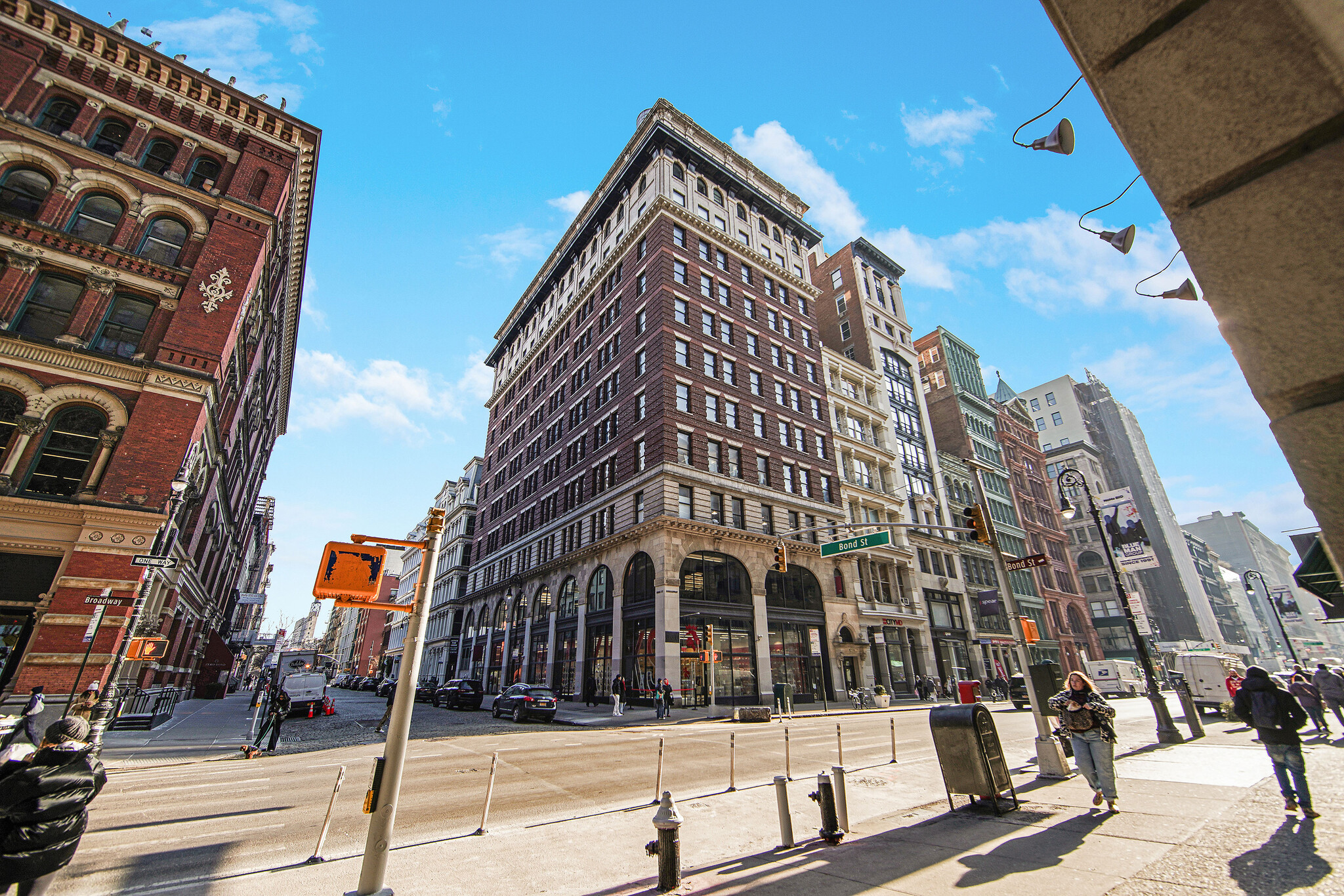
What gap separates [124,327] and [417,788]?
22221 mm

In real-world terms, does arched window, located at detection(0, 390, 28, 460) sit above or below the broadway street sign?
above

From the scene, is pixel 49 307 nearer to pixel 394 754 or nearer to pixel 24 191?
pixel 24 191

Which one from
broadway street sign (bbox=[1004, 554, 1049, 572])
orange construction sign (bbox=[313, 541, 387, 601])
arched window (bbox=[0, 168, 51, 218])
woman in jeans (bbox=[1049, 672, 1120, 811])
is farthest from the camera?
arched window (bbox=[0, 168, 51, 218])

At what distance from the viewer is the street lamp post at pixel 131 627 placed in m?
14.6

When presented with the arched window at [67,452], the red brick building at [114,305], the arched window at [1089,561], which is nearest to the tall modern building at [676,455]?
the red brick building at [114,305]

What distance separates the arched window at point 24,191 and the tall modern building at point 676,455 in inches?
1097

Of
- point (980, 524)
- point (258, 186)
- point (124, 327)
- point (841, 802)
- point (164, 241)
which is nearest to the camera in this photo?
point (841, 802)

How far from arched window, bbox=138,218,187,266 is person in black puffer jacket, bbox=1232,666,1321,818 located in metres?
→ 34.2

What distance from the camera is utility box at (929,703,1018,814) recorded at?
7.64 m

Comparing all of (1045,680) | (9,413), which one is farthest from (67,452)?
(1045,680)

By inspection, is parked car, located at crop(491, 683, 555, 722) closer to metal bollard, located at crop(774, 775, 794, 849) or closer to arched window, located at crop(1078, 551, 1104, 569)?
metal bollard, located at crop(774, 775, 794, 849)

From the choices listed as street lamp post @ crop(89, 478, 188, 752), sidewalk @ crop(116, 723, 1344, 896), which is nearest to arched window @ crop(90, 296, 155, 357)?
street lamp post @ crop(89, 478, 188, 752)

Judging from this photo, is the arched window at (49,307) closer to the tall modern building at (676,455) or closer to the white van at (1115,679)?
the tall modern building at (676,455)

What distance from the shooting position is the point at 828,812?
6.92 m
